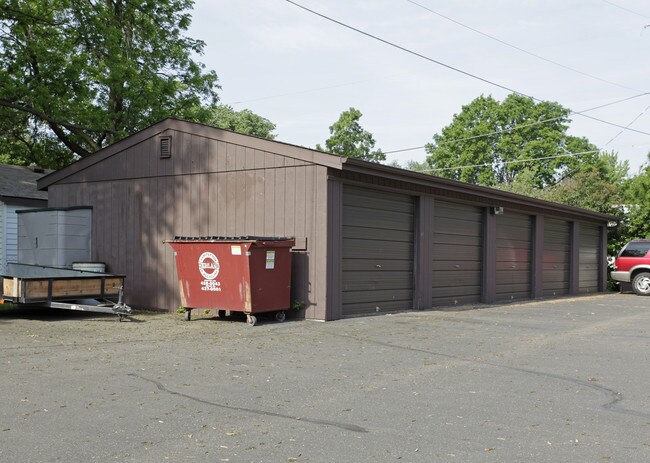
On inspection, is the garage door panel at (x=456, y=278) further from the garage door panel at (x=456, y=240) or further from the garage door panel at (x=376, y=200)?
the garage door panel at (x=376, y=200)

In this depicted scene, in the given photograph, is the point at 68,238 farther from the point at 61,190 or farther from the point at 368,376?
the point at 368,376

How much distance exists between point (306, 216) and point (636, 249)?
15519 millimetres

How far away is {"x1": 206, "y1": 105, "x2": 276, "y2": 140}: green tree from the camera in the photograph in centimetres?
5812

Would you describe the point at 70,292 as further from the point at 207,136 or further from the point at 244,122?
the point at 244,122

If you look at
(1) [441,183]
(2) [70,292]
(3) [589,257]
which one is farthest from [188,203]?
(3) [589,257]

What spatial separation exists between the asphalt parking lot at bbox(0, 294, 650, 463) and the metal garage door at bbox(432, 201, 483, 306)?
410 cm

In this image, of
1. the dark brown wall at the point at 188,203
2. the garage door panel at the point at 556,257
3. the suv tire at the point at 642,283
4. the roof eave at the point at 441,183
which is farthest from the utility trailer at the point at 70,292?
the suv tire at the point at 642,283

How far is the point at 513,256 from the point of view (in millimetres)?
19594

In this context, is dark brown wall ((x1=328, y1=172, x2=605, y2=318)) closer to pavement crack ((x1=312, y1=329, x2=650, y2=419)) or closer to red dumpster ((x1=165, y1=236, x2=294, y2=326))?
red dumpster ((x1=165, y1=236, x2=294, y2=326))

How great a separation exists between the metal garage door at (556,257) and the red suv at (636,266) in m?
2.10

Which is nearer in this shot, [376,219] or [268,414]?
[268,414]

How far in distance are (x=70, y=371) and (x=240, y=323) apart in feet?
15.6

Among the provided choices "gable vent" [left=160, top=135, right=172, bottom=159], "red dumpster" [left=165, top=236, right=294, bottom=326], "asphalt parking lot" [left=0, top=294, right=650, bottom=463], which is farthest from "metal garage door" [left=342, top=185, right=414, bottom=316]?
"gable vent" [left=160, top=135, right=172, bottom=159]

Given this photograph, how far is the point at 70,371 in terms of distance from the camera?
25.3 ft
